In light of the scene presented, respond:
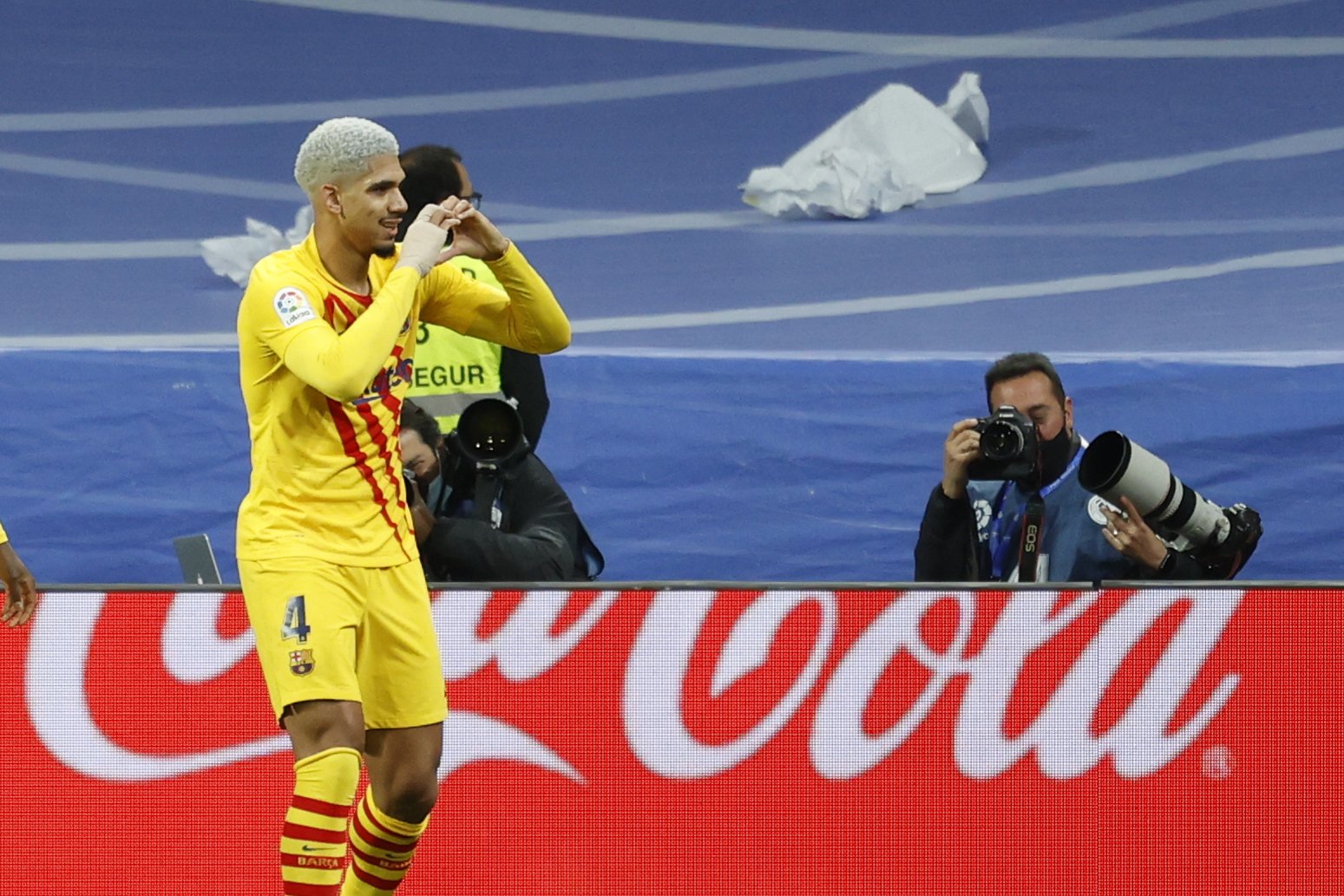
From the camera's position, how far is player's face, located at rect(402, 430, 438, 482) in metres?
4.97

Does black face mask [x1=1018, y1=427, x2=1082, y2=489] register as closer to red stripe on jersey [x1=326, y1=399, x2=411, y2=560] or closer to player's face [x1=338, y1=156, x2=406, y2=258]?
red stripe on jersey [x1=326, y1=399, x2=411, y2=560]

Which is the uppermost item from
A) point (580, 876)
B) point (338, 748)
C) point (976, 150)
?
point (976, 150)

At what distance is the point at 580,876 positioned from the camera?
462cm

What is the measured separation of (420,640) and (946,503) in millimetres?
1667

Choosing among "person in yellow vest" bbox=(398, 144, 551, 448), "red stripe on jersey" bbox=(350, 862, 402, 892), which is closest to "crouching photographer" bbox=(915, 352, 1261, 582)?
"person in yellow vest" bbox=(398, 144, 551, 448)

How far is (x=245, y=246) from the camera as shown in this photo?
7289 mm

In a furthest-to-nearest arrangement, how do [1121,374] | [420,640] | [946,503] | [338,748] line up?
[1121,374] < [946,503] < [420,640] < [338,748]

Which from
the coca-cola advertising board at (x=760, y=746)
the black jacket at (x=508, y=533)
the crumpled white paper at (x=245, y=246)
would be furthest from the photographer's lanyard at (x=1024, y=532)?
the crumpled white paper at (x=245, y=246)

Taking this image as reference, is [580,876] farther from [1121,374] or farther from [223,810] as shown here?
[1121,374]

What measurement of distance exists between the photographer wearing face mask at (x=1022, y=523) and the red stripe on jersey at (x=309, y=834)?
6.27ft

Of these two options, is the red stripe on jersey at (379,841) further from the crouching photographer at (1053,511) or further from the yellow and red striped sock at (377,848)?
the crouching photographer at (1053,511)

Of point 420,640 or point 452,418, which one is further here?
point 452,418

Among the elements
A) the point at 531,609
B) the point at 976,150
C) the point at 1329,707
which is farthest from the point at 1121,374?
the point at 531,609

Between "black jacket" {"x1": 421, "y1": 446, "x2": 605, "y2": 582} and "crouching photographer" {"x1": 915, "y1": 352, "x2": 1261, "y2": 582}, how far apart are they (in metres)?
0.94
